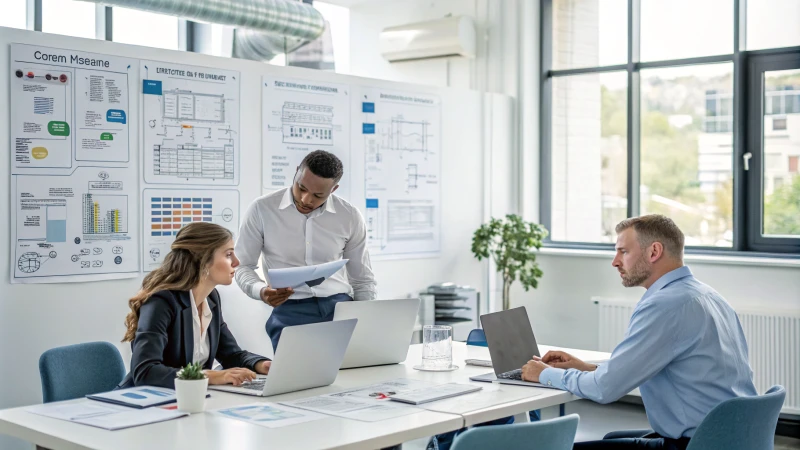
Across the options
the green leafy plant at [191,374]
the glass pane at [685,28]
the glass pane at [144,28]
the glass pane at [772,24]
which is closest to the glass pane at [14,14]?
the glass pane at [144,28]

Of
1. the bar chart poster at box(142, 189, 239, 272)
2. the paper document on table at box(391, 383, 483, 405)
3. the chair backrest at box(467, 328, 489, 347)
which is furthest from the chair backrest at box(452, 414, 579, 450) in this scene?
the bar chart poster at box(142, 189, 239, 272)

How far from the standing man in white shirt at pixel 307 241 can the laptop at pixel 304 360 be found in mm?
1050

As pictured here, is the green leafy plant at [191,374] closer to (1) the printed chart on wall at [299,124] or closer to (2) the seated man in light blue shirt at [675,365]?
(2) the seated man in light blue shirt at [675,365]

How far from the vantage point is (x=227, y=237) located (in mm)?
3104

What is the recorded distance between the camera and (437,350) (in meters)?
3.18

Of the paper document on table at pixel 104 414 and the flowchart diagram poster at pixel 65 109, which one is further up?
the flowchart diagram poster at pixel 65 109

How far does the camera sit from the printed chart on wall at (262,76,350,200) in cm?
492

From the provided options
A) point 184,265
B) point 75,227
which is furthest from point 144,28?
point 184,265

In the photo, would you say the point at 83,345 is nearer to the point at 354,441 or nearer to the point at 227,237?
the point at 227,237

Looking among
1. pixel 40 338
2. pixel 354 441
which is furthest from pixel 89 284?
pixel 354 441

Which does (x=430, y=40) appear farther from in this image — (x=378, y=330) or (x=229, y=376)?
(x=229, y=376)

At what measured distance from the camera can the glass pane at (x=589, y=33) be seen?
6270mm

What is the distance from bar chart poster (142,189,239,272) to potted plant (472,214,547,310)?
1975 mm

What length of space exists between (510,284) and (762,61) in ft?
7.21
